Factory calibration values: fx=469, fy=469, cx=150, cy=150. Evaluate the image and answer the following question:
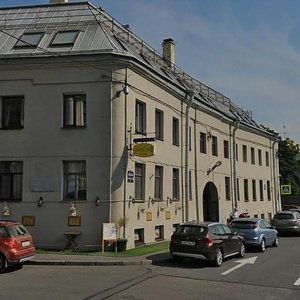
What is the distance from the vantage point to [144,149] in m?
20.0

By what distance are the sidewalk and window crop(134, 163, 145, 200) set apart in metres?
4.35

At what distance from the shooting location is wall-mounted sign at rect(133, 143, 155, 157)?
65.4 ft

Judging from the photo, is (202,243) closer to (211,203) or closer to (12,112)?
(12,112)

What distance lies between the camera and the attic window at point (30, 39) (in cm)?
2164

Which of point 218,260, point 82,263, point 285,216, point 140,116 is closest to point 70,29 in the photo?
point 140,116

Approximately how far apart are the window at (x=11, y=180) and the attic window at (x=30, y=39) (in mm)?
5494

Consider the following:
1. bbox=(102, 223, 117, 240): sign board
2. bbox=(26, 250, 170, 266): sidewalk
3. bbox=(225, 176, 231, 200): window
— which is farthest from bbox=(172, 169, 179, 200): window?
bbox=(225, 176, 231, 200): window

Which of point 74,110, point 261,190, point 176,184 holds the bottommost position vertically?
point 176,184

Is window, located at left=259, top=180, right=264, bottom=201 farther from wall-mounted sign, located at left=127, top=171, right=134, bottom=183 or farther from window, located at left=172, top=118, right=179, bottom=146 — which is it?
Result: wall-mounted sign, located at left=127, top=171, right=134, bottom=183

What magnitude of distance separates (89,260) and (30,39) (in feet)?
37.2

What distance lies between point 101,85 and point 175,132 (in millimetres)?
7889

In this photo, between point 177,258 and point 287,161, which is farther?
point 287,161

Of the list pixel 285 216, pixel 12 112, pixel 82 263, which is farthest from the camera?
pixel 285 216

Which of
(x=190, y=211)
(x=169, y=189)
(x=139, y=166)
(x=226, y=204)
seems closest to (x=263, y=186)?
(x=226, y=204)
